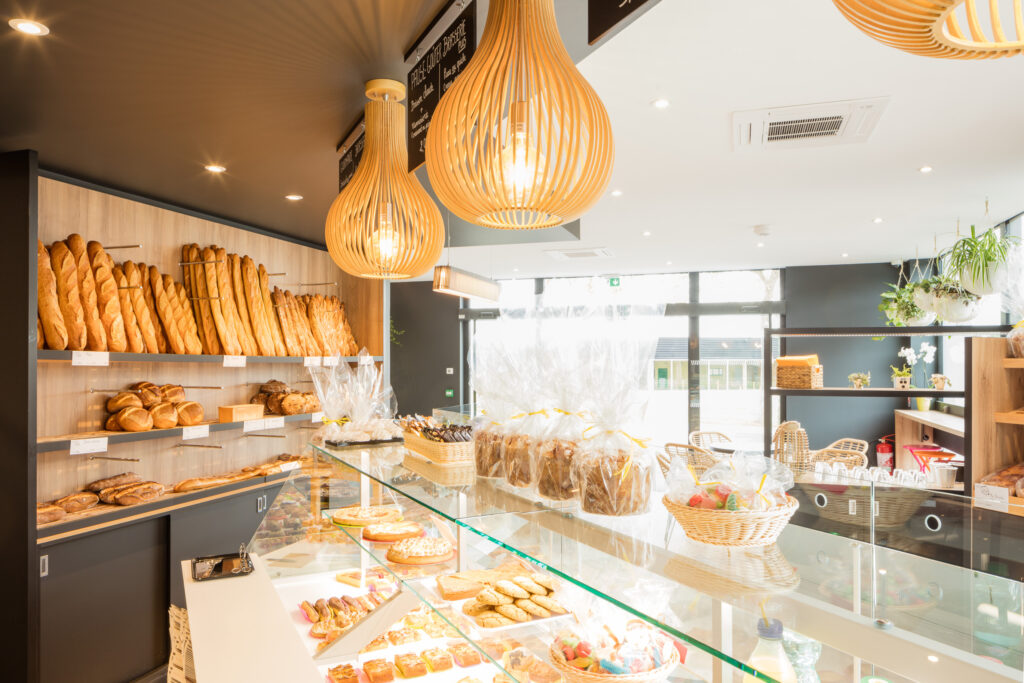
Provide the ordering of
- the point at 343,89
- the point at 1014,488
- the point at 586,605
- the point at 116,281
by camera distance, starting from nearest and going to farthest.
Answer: the point at 586,605, the point at 343,89, the point at 1014,488, the point at 116,281

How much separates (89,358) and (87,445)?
1.43ft

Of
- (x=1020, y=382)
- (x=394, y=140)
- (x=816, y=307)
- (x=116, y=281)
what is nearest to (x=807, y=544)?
(x=394, y=140)

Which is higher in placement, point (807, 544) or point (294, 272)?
point (294, 272)

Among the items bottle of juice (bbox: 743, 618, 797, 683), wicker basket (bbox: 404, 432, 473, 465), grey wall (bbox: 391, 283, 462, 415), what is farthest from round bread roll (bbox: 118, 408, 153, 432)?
grey wall (bbox: 391, 283, 462, 415)

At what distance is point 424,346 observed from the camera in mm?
10359

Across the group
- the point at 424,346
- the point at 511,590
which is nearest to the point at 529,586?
the point at 511,590

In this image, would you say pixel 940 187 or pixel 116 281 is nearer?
pixel 116 281

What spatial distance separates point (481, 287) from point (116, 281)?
2.74m

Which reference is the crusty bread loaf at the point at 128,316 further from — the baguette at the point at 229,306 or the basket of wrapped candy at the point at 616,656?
the basket of wrapped candy at the point at 616,656

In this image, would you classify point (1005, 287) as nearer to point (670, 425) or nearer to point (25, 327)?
point (25, 327)

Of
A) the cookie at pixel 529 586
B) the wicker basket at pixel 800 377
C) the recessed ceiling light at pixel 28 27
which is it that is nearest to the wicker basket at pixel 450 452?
the cookie at pixel 529 586

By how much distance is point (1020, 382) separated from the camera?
10.0 ft

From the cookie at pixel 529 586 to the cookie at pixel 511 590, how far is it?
0.5 inches

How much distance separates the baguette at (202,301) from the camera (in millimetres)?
3789
